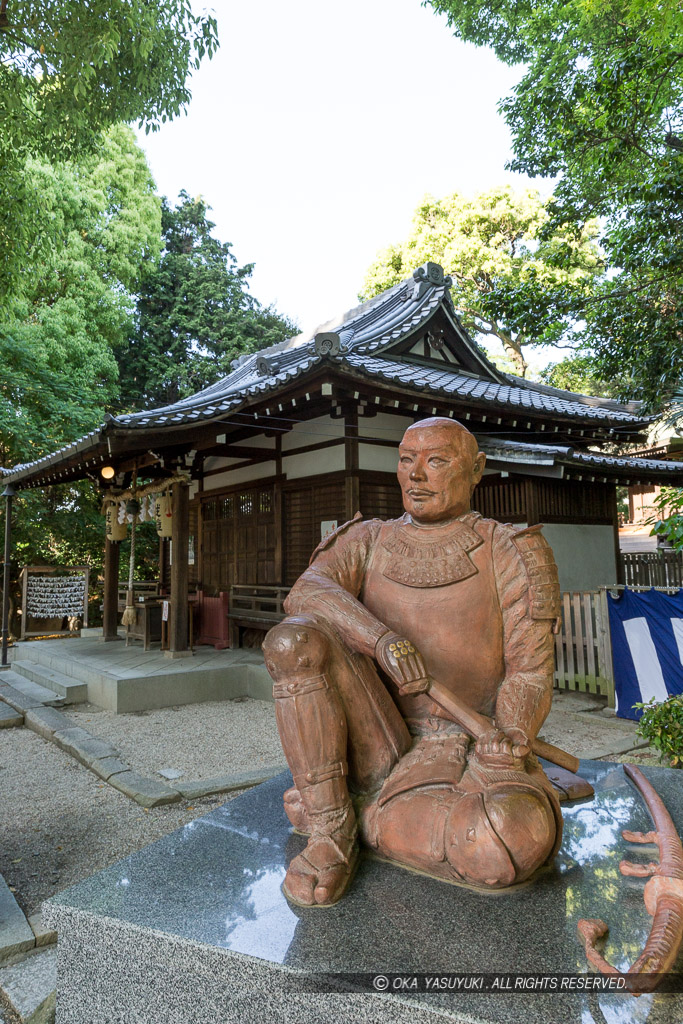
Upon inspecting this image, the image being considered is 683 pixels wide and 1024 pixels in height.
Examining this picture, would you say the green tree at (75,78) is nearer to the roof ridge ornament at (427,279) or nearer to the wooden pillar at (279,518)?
the wooden pillar at (279,518)

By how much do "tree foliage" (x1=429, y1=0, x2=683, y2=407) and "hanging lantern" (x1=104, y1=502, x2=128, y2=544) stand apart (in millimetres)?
7685

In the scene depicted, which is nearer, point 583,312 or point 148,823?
point 148,823

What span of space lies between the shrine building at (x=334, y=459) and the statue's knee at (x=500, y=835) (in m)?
5.50

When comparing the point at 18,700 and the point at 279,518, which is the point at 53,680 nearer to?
the point at 18,700

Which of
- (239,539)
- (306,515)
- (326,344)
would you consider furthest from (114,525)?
(326,344)

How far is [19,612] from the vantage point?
14305 millimetres

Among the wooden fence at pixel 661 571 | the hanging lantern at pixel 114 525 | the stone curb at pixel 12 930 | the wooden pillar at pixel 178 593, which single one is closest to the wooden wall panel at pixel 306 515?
the wooden pillar at pixel 178 593

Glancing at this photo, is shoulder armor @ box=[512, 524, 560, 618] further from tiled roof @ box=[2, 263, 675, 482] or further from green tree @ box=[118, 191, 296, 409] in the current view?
green tree @ box=[118, 191, 296, 409]

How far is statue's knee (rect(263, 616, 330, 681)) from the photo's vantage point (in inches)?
77.4

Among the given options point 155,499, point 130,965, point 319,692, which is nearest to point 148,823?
point 130,965

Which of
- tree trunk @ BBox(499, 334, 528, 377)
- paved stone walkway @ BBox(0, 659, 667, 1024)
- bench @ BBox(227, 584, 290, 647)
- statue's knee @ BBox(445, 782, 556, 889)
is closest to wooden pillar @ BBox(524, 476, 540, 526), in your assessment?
paved stone walkway @ BBox(0, 659, 667, 1024)

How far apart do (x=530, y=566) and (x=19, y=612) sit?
14.7 m

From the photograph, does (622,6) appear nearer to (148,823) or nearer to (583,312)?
(583,312)

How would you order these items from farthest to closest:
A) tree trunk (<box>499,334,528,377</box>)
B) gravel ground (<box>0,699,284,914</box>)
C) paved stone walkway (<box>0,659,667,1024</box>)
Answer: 1. tree trunk (<box>499,334,528,377</box>)
2. gravel ground (<box>0,699,284,914</box>)
3. paved stone walkway (<box>0,659,667,1024</box>)
